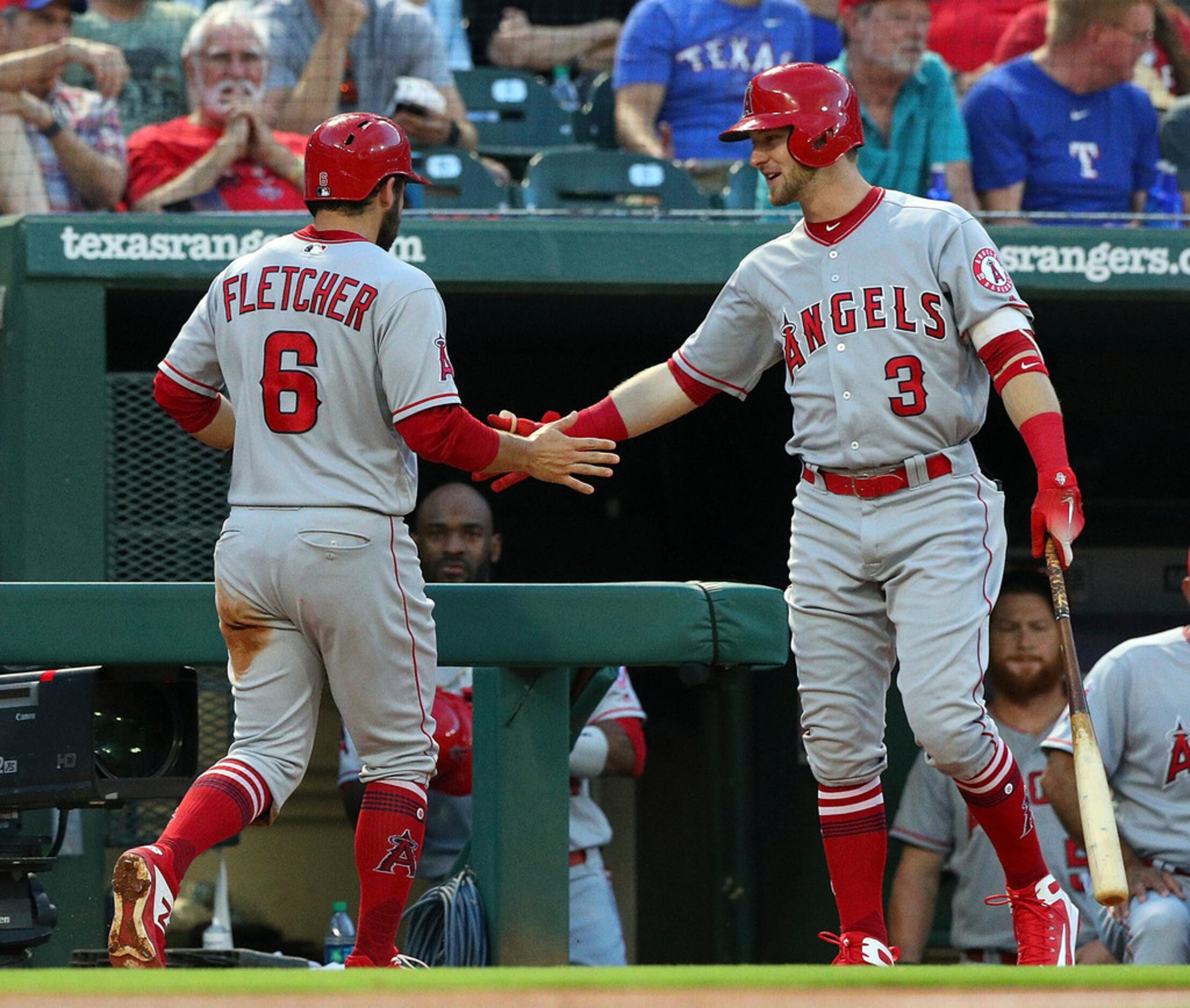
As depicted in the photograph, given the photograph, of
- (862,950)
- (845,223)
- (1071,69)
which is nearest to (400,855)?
(862,950)

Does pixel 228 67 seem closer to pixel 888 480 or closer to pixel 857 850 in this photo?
pixel 888 480

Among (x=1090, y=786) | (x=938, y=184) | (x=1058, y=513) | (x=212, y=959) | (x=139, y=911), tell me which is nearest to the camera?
(x=139, y=911)

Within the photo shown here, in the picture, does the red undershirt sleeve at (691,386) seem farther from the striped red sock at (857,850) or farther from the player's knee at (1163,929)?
the player's knee at (1163,929)

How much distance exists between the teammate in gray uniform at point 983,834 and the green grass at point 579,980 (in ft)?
9.41

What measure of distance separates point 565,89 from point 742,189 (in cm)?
194

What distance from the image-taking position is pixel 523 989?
200 centimetres

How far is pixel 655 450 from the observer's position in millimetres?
6684

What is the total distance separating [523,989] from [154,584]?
188 cm

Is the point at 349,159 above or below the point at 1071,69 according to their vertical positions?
below

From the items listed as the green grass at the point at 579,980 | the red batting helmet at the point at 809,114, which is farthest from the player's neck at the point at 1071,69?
the green grass at the point at 579,980

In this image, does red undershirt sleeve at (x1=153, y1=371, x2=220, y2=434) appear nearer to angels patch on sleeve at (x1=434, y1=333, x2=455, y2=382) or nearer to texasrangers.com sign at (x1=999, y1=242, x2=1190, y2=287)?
angels patch on sleeve at (x1=434, y1=333, x2=455, y2=382)

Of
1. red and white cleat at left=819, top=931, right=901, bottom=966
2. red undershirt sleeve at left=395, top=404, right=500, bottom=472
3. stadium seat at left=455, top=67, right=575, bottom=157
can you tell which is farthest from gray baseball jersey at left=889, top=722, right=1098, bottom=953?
stadium seat at left=455, top=67, right=575, bottom=157

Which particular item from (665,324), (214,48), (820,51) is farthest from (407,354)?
(820,51)

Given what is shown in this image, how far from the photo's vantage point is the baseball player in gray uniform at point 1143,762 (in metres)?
4.35
